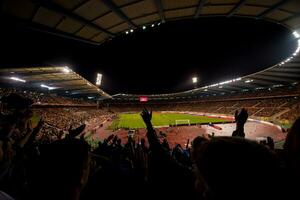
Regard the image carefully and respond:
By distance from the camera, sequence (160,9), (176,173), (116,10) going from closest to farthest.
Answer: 1. (176,173)
2. (116,10)
3. (160,9)

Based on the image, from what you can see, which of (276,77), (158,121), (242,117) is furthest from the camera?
(158,121)

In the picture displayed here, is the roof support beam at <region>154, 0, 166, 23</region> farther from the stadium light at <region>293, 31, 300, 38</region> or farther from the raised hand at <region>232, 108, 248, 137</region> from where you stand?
the stadium light at <region>293, 31, 300, 38</region>

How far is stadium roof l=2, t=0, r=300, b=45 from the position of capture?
8227mm

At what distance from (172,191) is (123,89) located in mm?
108466

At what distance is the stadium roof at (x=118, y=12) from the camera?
8227 mm

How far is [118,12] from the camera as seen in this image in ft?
32.1

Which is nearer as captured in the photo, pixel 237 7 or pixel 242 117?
pixel 242 117

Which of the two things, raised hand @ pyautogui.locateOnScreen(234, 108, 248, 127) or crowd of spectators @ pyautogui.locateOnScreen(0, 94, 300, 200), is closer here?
crowd of spectators @ pyautogui.locateOnScreen(0, 94, 300, 200)

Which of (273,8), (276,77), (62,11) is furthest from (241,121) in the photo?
(276,77)

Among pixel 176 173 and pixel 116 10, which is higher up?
pixel 116 10

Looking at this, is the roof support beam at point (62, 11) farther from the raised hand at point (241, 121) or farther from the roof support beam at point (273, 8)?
the roof support beam at point (273, 8)

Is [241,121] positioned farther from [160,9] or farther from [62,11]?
[62,11]

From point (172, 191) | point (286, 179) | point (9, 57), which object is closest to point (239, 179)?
point (286, 179)

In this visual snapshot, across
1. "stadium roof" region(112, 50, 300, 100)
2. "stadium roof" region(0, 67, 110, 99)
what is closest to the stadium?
"stadium roof" region(0, 67, 110, 99)
